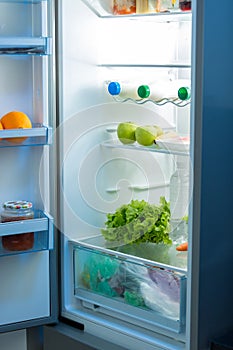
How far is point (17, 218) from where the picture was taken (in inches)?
93.7

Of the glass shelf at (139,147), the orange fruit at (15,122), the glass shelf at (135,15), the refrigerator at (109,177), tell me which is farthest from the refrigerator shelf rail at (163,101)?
the orange fruit at (15,122)

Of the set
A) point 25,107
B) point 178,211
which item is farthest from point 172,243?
point 25,107

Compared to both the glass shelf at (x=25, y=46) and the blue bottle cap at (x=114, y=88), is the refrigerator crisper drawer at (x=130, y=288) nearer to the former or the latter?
the blue bottle cap at (x=114, y=88)

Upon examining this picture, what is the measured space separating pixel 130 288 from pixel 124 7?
97 cm

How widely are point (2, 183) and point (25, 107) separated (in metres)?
0.27

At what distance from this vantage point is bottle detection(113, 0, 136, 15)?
2.47 m

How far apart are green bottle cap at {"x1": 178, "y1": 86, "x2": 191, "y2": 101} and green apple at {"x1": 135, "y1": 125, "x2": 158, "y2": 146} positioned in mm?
198

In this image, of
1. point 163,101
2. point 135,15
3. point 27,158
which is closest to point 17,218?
point 27,158

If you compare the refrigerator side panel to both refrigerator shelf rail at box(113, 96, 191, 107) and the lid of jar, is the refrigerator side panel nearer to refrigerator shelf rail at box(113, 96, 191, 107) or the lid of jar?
refrigerator shelf rail at box(113, 96, 191, 107)

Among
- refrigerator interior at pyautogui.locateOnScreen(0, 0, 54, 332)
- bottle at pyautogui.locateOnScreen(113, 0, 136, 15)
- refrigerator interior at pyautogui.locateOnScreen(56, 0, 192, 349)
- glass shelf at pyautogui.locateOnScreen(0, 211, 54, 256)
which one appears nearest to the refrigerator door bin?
refrigerator interior at pyautogui.locateOnScreen(0, 0, 54, 332)

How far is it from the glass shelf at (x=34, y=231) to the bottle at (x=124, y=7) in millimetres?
747

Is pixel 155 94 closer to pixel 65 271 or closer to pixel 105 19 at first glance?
pixel 105 19

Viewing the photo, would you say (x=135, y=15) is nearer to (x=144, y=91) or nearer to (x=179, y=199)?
(x=144, y=91)

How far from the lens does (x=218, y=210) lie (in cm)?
217
